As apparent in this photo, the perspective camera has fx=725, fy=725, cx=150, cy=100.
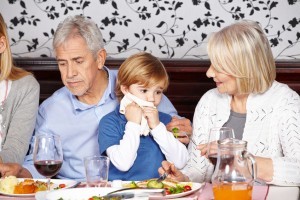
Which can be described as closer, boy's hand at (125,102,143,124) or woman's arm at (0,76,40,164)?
boy's hand at (125,102,143,124)

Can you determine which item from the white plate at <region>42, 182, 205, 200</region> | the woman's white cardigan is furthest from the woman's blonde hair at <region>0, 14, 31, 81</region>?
the white plate at <region>42, 182, 205, 200</region>

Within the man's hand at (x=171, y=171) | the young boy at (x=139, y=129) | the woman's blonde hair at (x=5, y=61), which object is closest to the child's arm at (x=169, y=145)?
the young boy at (x=139, y=129)

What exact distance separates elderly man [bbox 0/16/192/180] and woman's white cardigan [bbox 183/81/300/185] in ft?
0.52

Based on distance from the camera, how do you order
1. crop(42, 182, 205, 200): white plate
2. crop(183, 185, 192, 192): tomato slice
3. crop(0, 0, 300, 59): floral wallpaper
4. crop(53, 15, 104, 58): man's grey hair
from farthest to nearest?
crop(0, 0, 300, 59): floral wallpaper < crop(53, 15, 104, 58): man's grey hair < crop(183, 185, 192, 192): tomato slice < crop(42, 182, 205, 200): white plate

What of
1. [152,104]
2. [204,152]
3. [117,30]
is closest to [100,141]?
[152,104]

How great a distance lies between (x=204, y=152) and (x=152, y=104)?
2.00 feet

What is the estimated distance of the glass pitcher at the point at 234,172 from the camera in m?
2.22

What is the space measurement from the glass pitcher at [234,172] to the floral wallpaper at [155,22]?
1906 mm

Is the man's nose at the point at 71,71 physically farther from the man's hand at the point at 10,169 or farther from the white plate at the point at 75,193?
the white plate at the point at 75,193

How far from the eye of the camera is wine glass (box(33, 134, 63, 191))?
99.2 inches

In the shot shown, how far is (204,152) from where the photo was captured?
2.69 m

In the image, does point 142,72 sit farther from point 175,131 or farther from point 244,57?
point 244,57

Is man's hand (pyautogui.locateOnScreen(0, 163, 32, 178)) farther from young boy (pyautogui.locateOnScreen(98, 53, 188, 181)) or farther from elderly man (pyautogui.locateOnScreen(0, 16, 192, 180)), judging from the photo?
young boy (pyautogui.locateOnScreen(98, 53, 188, 181))

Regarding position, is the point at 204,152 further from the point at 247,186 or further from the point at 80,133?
the point at 80,133
